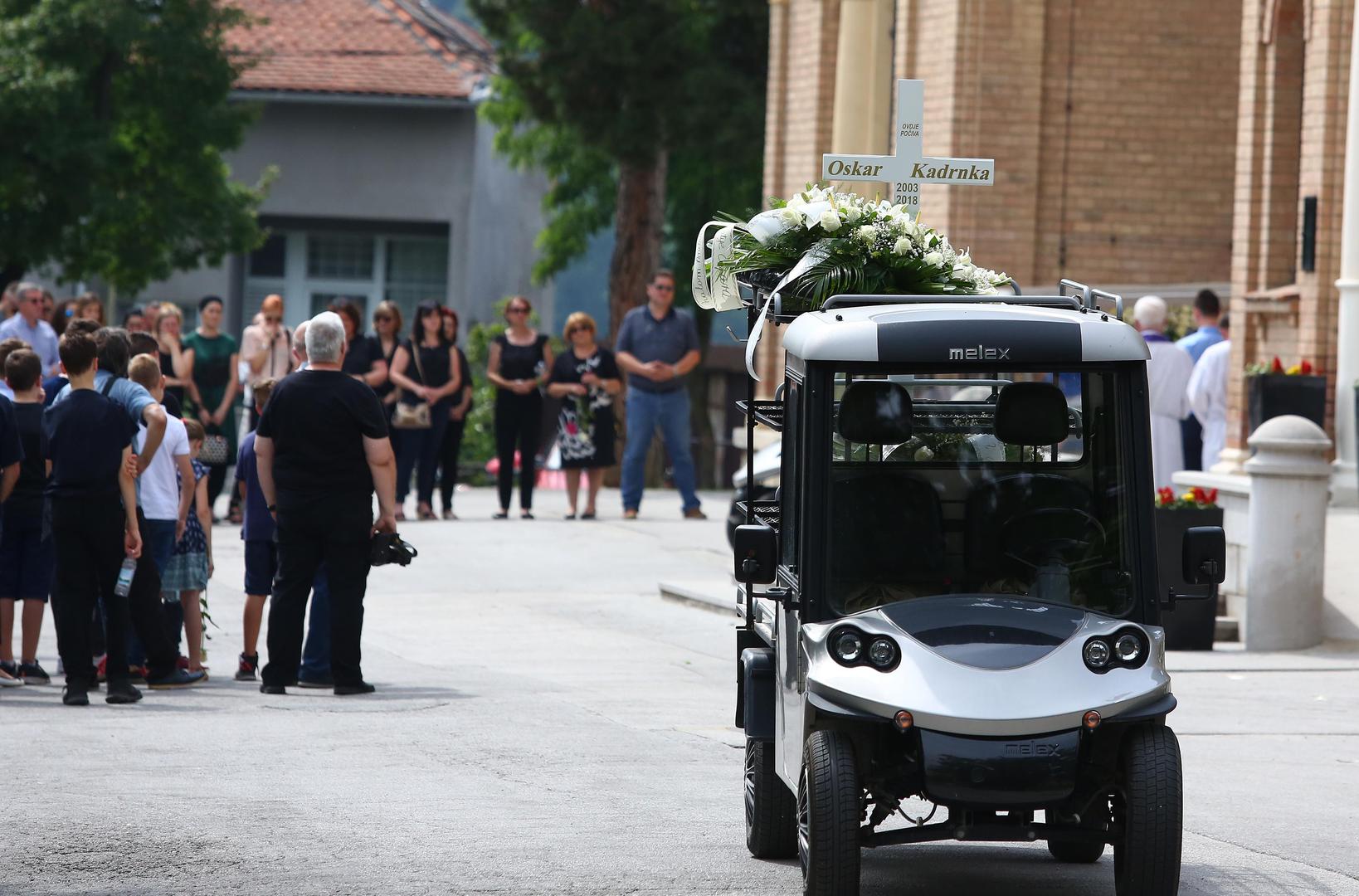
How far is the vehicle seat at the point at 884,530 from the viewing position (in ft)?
21.9

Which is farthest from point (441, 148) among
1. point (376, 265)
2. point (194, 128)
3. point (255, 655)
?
point (255, 655)

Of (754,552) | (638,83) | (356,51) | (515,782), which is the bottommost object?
(515,782)

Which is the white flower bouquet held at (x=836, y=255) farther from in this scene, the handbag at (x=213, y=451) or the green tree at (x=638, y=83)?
the green tree at (x=638, y=83)

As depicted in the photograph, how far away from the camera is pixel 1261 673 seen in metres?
12.2

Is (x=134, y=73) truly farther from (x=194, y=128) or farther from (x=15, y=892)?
(x=15, y=892)

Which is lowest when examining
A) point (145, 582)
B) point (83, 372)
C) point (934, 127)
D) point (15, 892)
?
point (15, 892)

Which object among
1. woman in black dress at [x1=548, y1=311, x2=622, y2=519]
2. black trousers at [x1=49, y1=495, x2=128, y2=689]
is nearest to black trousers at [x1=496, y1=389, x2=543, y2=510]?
woman in black dress at [x1=548, y1=311, x2=622, y2=519]

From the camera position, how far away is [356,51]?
37500 mm

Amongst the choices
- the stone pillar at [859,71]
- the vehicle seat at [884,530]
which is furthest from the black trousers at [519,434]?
the vehicle seat at [884,530]

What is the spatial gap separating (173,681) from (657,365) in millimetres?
7974

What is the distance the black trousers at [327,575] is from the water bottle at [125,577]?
0.73 meters

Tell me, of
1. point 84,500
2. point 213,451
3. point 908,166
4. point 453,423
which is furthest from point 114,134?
point 908,166

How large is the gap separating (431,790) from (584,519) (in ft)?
35.6

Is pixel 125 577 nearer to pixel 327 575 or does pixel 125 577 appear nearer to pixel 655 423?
pixel 327 575
